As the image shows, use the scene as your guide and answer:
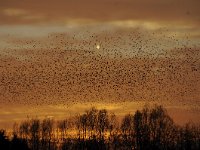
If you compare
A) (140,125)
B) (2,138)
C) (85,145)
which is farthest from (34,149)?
(2,138)

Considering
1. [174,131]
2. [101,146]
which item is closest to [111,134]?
[101,146]

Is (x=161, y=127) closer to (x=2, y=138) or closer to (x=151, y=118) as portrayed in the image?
(x=151, y=118)

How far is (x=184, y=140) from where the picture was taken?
550 ft

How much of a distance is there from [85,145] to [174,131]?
26.8m

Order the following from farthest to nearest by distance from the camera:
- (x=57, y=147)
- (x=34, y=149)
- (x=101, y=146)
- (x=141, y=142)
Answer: (x=57, y=147) → (x=34, y=149) → (x=101, y=146) → (x=141, y=142)

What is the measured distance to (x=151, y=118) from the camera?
14588 cm

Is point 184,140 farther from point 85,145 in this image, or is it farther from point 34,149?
point 34,149

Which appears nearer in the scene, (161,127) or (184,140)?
(161,127)

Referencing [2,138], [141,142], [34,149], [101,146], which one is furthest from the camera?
[34,149]

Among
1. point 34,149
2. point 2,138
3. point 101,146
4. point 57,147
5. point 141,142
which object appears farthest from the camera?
point 57,147

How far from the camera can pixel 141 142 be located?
14450cm

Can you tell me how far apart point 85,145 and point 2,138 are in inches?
3015

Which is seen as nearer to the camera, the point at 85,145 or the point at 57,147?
the point at 85,145

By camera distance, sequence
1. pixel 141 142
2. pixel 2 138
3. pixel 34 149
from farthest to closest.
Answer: pixel 34 149 < pixel 141 142 < pixel 2 138
